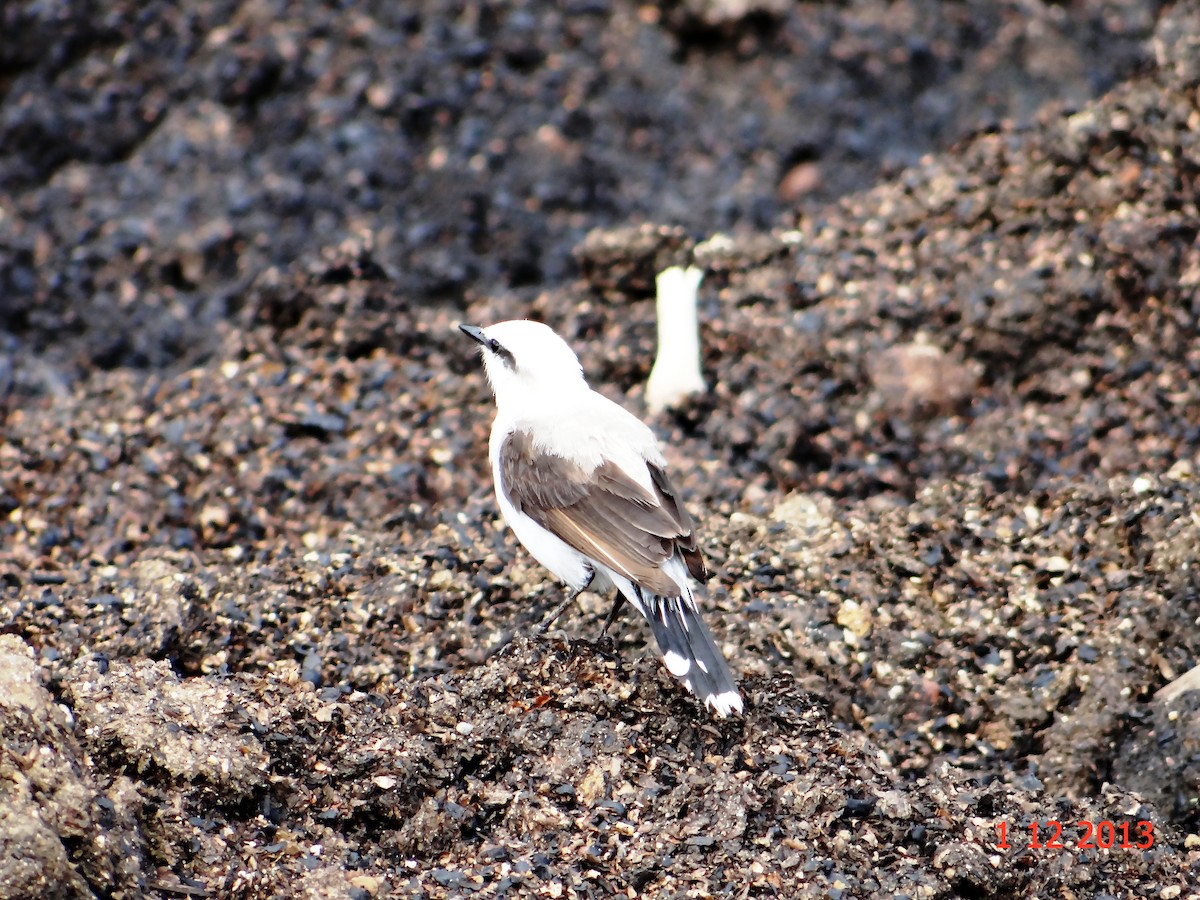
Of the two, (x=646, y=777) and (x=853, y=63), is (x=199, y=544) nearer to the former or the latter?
(x=646, y=777)

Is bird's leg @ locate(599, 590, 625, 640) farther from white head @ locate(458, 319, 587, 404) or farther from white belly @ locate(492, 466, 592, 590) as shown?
white head @ locate(458, 319, 587, 404)

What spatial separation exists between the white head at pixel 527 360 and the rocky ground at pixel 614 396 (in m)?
0.69

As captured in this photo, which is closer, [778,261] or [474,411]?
[474,411]

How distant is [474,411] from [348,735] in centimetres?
295

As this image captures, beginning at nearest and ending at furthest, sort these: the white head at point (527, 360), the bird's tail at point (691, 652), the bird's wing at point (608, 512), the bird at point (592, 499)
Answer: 1. the bird's tail at point (691, 652)
2. the bird at point (592, 499)
3. the bird's wing at point (608, 512)
4. the white head at point (527, 360)

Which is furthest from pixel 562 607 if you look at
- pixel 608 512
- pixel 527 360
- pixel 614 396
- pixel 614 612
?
pixel 614 396

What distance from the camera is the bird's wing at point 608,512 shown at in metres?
5.03

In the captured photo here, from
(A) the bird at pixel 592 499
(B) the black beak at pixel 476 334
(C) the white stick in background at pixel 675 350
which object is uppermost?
(B) the black beak at pixel 476 334

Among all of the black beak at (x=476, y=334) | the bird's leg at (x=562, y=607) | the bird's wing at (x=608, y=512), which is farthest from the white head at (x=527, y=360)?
the bird's leg at (x=562, y=607)

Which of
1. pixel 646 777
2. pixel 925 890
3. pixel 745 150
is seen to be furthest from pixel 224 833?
pixel 745 150

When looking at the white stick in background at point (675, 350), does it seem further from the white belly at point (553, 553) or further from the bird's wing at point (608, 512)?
the white belly at point (553, 553)

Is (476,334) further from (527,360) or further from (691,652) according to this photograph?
(691,652)

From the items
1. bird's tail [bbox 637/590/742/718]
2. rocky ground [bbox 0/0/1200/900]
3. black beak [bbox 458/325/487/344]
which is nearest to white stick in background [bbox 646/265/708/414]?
rocky ground [bbox 0/0/1200/900]

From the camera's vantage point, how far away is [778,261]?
325 inches
